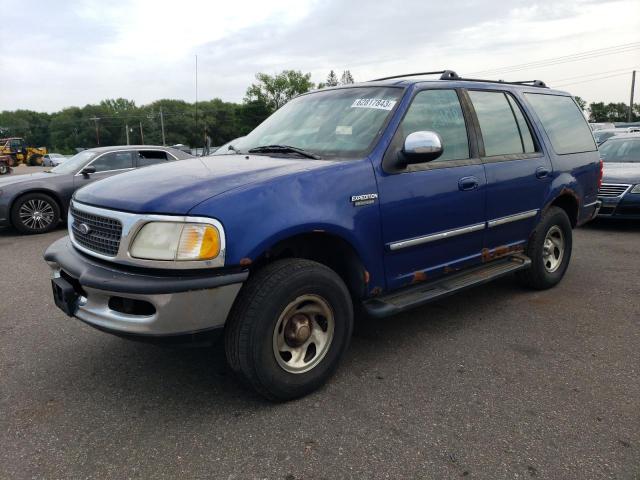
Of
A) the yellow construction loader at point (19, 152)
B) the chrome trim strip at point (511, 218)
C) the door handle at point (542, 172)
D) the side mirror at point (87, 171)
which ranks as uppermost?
the yellow construction loader at point (19, 152)

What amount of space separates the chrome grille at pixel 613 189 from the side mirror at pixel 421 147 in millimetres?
5786

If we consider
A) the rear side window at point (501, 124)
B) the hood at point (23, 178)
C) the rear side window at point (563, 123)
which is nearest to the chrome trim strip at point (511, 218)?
the rear side window at point (501, 124)

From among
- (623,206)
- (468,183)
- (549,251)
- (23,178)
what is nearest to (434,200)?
(468,183)

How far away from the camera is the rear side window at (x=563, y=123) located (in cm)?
450

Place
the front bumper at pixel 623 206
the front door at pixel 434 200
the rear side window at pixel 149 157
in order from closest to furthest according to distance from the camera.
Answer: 1. the front door at pixel 434 200
2. the front bumper at pixel 623 206
3. the rear side window at pixel 149 157

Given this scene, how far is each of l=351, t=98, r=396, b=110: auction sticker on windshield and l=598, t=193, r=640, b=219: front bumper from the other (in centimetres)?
581

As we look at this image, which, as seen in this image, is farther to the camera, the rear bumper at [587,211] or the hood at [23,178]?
the hood at [23,178]

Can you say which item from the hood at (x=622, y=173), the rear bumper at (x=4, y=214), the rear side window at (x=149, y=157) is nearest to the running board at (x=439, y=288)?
the hood at (x=622, y=173)

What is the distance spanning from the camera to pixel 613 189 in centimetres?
766

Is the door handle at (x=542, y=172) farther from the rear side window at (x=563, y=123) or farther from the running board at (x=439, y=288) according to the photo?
the running board at (x=439, y=288)

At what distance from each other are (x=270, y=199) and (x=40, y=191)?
7334mm

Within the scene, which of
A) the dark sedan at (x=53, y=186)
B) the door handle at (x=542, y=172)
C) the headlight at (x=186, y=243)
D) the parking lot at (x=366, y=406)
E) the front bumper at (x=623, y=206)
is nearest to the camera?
the parking lot at (x=366, y=406)

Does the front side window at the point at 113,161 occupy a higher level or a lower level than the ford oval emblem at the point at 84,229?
higher

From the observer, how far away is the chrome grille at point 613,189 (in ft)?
24.8
